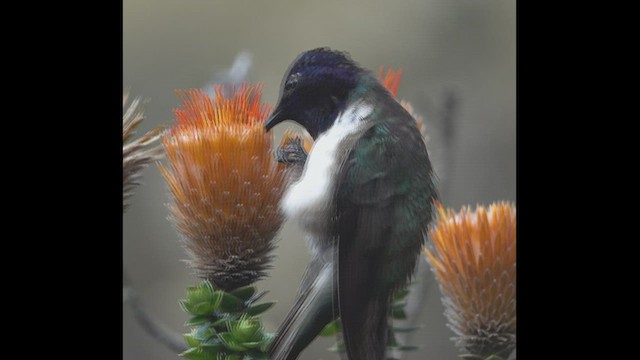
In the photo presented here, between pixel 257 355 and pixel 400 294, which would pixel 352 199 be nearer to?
Answer: pixel 400 294

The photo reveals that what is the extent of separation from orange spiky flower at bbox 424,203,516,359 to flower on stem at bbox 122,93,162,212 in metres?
0.86

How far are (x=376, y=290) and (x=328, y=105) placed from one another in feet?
1.78

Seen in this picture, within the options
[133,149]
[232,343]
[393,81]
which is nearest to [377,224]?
[393,81]

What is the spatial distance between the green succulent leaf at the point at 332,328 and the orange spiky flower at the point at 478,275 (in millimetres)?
316

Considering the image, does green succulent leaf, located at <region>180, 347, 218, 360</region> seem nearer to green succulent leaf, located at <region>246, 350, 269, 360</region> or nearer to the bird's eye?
green succulent leaf, located at <region>246, 350, 269, 360</region>

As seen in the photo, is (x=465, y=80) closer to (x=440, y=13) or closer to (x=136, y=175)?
(x=440, y=13)

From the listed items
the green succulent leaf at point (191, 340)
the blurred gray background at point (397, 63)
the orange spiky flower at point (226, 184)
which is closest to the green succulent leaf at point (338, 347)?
the blurred gray background at point (397, 63)

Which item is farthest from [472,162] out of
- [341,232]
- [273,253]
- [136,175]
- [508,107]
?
[136,175]

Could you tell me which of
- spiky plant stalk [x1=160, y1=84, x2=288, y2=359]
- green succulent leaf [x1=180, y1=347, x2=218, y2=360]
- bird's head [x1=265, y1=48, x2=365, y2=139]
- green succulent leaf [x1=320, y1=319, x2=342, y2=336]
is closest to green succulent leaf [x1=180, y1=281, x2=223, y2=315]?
spiky plant stalk [x1=160, y1=84, x2=288, y2=359]

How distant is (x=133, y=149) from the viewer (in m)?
2.81

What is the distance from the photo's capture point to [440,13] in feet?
9.06

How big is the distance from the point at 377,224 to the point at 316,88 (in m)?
0.43

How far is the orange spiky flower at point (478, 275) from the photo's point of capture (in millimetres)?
2742

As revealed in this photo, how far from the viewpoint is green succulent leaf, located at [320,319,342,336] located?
2.71m
